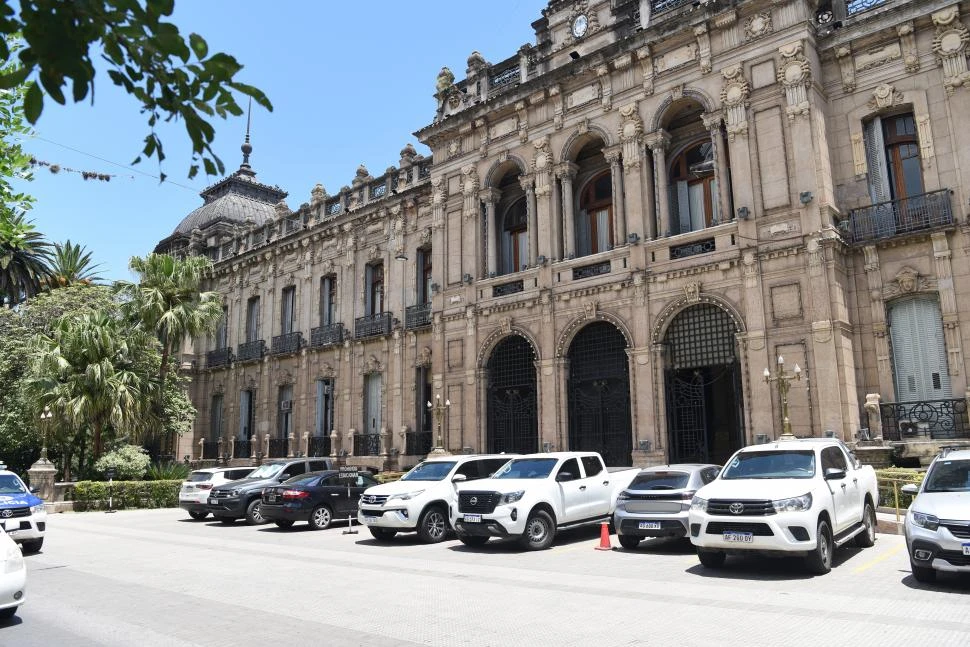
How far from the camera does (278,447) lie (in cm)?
3631

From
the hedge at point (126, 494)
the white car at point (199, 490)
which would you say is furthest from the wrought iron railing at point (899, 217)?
the hedge at point (126, 494)

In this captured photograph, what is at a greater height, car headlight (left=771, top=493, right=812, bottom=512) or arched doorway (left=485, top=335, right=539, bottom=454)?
arched doorway (left=485, top=335, right=539, bottom=454)

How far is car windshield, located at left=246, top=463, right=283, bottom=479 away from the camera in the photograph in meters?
21.9

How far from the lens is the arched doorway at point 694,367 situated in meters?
20.8

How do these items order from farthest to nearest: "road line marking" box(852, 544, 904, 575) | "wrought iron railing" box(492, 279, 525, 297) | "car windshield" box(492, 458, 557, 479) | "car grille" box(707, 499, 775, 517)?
"wrought iron railing" box(492, 279, 525, 297) < "car windshield" box(492, 458, 557, 479) < "road line marking" box(852, 544, 904, 575) < "car grille" box(707, 499, 775, 517)

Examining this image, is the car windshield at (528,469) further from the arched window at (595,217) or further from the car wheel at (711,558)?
the arched window at (595,217)

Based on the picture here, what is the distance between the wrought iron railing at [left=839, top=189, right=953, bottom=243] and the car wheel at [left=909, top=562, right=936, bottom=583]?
12240 mm

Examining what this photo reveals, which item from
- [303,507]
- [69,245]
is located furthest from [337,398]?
[69,245]

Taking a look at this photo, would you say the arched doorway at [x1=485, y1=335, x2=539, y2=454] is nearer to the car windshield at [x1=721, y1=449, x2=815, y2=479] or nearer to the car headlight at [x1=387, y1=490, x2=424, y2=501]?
the car headlight at [x1=387, y1=490, x2=424, y2=501]

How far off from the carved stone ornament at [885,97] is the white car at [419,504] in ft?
48.1

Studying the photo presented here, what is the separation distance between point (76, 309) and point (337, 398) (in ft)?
40.4

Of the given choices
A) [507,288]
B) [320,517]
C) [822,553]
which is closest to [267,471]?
[320,517]

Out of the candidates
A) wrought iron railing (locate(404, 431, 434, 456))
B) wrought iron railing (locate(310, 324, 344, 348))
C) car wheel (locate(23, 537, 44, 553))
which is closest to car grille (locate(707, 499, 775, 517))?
car wheel (locate(23, 537, 44, 553))

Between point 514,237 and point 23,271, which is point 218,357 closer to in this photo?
point 23,271
